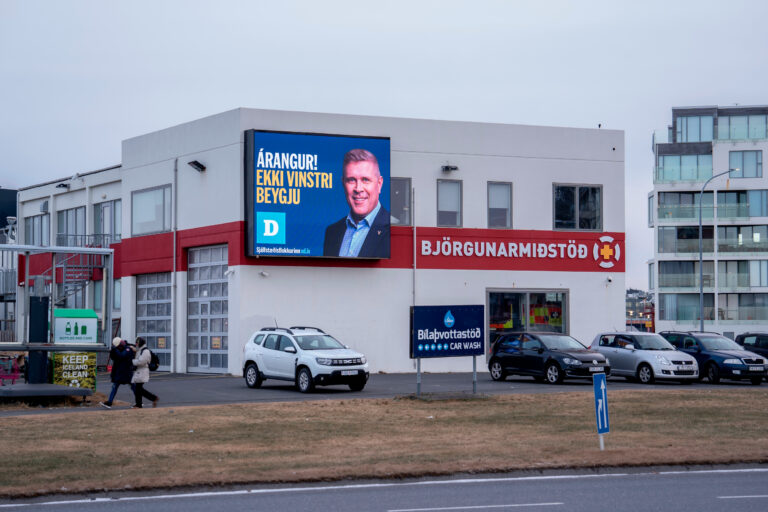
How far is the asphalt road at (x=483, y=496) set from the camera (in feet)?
39.3

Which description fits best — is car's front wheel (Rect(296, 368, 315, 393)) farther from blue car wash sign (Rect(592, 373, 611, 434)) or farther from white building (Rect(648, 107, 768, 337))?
white building (Rect(648, 107, 768, 337))

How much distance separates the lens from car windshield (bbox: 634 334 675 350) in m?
33.1

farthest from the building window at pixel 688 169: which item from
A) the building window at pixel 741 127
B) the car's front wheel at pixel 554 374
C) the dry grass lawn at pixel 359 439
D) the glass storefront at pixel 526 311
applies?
the dry grass lawn at pixel 359 439

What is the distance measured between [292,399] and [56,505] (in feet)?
44.7

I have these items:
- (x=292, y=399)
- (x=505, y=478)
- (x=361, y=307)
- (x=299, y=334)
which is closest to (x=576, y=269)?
(x=361, y=307)

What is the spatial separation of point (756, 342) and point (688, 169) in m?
41.8

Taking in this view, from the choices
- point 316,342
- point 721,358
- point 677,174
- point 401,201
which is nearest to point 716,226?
point 677,174

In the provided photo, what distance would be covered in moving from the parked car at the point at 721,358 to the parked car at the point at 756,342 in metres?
→ 4.14

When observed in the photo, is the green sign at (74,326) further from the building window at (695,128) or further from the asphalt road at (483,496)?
the building window at (695,128)

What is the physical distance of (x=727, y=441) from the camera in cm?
1820

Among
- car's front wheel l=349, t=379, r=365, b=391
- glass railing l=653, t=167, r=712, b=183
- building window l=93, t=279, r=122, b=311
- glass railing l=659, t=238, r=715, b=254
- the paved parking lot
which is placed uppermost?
glass railing l=653, t=167, r=712, b=183

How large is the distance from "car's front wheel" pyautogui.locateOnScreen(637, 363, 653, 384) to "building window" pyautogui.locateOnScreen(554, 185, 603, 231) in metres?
10.1

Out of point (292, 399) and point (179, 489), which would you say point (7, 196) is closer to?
point (292, 399)

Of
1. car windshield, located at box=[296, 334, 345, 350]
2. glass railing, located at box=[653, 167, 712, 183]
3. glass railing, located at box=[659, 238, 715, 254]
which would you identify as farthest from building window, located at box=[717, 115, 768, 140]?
car windshield, located at box=[296, 334, 345, 350]
